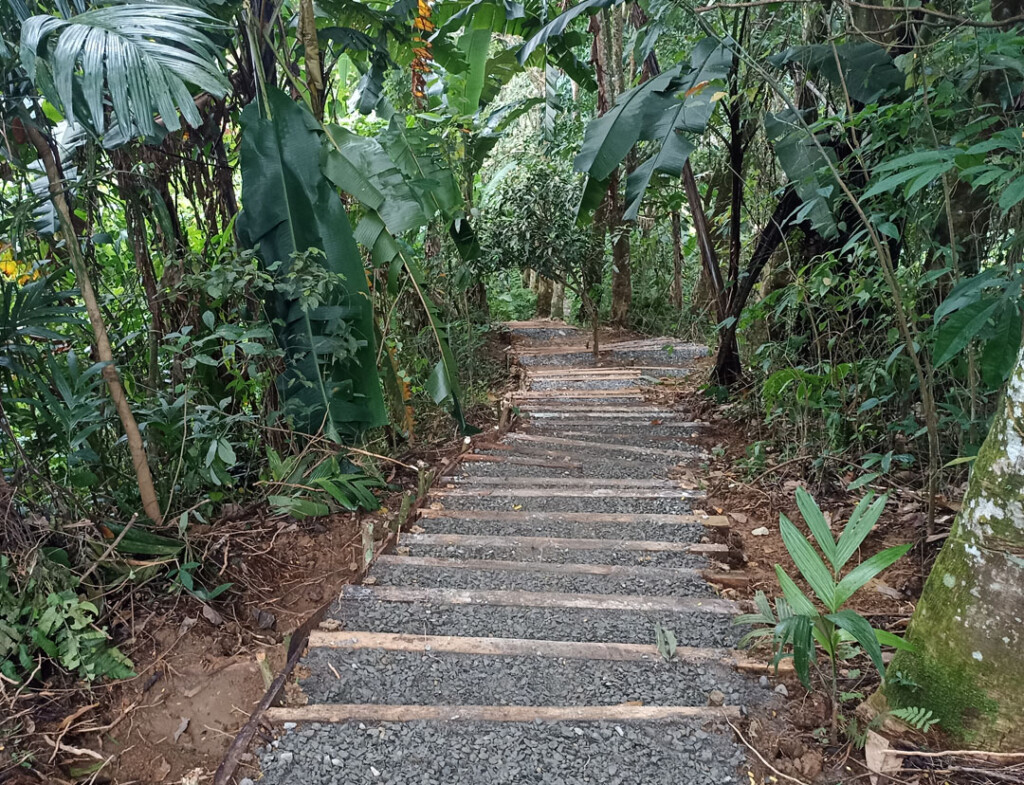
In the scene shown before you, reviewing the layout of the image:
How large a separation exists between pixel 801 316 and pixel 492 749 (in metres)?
2.76

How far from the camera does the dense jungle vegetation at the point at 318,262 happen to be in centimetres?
167

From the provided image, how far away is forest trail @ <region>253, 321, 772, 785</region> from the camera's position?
141cm

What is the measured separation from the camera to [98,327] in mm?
1901

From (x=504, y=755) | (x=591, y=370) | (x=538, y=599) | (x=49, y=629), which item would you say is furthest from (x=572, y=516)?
(x=591, y=370)

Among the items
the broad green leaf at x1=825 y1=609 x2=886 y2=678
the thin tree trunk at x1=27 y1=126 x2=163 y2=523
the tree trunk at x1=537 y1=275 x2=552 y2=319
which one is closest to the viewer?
the broad green leaf at x1=825 y1=609 x2=886 y2=678

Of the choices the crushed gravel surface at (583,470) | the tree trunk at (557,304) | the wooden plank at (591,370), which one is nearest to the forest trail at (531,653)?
the crushed gravel surface at (583,470)

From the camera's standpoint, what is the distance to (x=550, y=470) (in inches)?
139

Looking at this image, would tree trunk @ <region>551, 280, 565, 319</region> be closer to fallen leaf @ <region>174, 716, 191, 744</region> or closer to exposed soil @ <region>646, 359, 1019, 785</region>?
exposed soil @ <region>646, 359, 1019, 785</region>

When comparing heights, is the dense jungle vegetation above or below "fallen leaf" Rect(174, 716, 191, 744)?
above

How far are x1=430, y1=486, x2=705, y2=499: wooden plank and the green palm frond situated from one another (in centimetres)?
191

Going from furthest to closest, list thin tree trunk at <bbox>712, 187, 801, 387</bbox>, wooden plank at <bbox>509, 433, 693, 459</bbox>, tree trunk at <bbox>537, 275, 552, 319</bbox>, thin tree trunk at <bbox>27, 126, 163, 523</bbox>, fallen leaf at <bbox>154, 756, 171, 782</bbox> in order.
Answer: tree trunk at <bbox>537, 275, 552, 319</bbox>
wooden plank at <bbox>509, 433, 693, 459</bbox>
thin tree trunk at <bbox>712, 187, 801, 387</bbox>
thin tree trunk at <bbox>27, 126, 163, 523</bbox>
fallen leaf at <bbox>154, 756, 171, 782</bbox>

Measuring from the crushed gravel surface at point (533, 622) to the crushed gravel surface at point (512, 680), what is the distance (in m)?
0.14

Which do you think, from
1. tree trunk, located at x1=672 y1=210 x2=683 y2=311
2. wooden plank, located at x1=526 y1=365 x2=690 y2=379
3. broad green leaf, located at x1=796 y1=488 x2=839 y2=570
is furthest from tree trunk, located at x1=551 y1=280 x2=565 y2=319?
broad green leaf, located at x1=796 y1=488 x2=839 y2=570

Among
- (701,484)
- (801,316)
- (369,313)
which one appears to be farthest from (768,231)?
(369,313)
